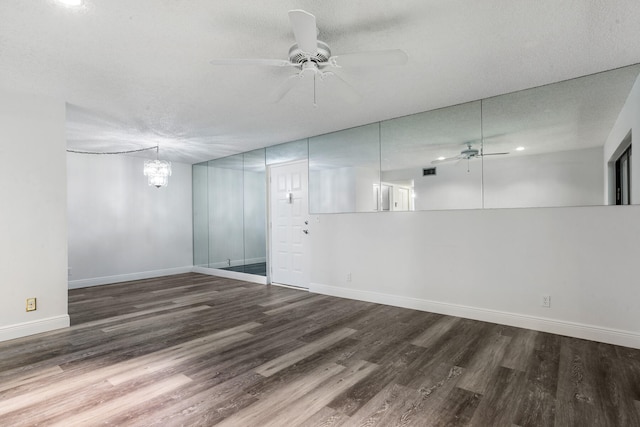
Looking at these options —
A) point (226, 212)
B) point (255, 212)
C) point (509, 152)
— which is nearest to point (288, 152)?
point (255, 212)

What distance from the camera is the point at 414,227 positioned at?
14.0ft

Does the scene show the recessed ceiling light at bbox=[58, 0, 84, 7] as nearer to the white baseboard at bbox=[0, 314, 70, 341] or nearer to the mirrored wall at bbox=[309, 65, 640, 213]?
the white baseboard at bbox=[0, 314, 70, 341]

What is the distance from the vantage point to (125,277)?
21.4 ft

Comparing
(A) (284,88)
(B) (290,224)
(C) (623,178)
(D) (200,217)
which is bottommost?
(B) (290,224)

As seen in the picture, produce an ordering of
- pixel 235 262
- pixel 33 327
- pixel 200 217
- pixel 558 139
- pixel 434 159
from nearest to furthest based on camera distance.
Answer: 1. pixel 558 139
2. pixel 33 327
3. pixel 434 159
4. pixel 235 262
5. pixel 200 217

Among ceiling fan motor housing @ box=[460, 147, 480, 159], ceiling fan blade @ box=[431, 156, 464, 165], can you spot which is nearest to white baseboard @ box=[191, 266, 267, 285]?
ceiling fan blade @ box=[431, 156, 464, 165]

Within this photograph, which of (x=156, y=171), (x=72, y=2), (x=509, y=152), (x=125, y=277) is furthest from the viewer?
(x=125, y=277)

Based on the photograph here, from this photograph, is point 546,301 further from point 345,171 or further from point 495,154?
point 345,171

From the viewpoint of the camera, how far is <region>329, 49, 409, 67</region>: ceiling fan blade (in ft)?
6.80

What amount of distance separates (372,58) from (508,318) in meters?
3.09

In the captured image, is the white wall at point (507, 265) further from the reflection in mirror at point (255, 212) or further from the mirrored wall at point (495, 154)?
the reflection in mirror at point (255, 212)

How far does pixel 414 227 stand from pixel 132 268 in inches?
223

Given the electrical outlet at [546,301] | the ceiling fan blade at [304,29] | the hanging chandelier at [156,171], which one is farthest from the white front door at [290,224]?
the ceiling fan blade at [304,29]

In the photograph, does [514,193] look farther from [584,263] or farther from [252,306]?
[252,306]
